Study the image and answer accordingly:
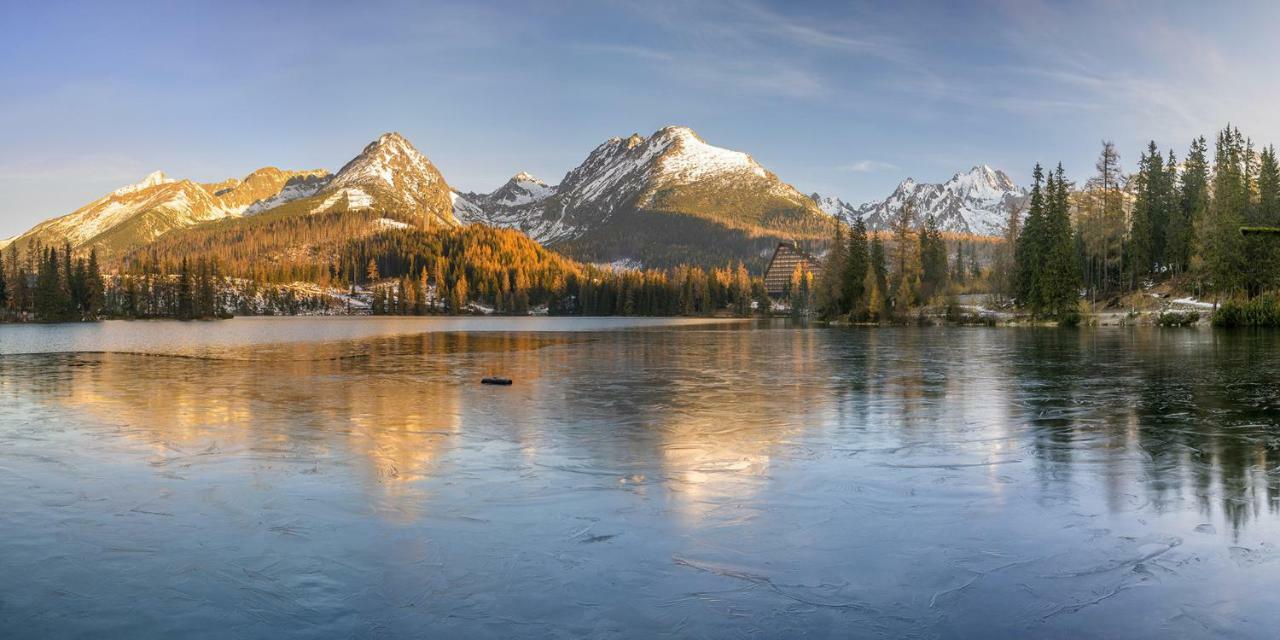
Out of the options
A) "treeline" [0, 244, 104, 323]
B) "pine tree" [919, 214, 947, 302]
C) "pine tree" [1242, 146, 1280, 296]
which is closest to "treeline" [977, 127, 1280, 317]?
"pine tree" [1242, 146, 1280, 296]

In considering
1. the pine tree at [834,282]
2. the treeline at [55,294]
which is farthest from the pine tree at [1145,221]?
the treeline at [55,294]

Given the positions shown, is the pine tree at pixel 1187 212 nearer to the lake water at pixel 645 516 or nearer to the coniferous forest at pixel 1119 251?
the coniferous forest at pixel 1119 251

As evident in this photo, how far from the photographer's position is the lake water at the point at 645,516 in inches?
364

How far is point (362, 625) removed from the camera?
351 inches

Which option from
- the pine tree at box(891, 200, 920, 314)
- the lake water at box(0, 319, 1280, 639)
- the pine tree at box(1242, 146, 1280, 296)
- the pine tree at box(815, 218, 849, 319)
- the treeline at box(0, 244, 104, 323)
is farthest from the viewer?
the treeline at box(0, 244, 104, 323)

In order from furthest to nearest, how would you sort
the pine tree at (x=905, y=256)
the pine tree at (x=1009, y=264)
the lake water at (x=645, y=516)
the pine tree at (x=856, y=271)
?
the pine tree at (x=856, y=271), the pine tree at (x=905, y=256), the pine tree at (x=1009, y=264), the lake water at (x=645, y=516)

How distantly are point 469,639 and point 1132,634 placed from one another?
6.93 metres

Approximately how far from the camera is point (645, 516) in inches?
523

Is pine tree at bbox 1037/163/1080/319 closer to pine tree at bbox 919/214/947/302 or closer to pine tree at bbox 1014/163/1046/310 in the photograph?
pine tree at bbox 1014/163/1046/310

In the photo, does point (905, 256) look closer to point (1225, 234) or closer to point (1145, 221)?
point (1145, 221)

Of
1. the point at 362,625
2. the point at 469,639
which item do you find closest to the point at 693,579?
the point at 469,639

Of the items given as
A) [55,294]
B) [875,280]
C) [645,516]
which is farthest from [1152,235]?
[55,294]

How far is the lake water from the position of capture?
924 cm

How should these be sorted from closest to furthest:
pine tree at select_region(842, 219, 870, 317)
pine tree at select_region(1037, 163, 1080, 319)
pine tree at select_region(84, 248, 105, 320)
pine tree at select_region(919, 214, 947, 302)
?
pine tree at select_region(1037, 163, 1080, 319) → pine tree at select_region(842, 219, 870, 317) → pine tree at select_region(919, 214, 947, 302) → pine tree at select_region(84, 248, 105, 320)
